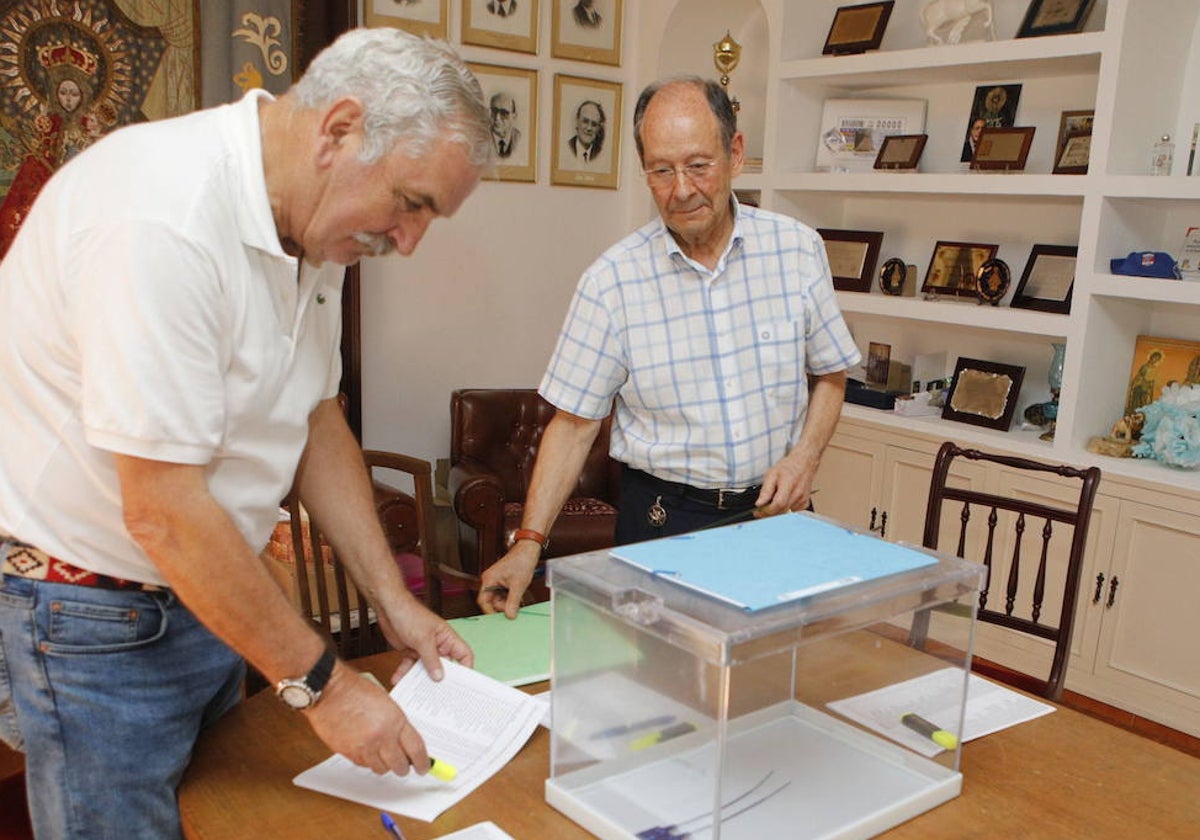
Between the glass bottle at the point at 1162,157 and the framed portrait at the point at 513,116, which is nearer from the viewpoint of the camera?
the glass bottle at the point at 1162,157

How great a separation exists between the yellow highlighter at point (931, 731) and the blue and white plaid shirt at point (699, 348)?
821 millimetres

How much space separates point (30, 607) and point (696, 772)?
800 millimetres

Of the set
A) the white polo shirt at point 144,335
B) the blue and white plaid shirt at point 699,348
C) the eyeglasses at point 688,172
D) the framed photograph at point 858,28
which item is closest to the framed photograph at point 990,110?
the framed photograph at point 858,28

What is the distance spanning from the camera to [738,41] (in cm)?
507

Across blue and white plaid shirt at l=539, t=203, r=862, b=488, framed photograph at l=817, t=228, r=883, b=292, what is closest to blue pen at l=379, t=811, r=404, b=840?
blue and white plaid shirt at l=539, t=203, r=862, b=488

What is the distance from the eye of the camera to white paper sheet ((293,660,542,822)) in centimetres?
135

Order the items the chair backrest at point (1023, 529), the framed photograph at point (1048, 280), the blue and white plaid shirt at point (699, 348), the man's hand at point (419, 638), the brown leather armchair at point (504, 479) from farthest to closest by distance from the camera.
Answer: the brown leather armchair at point (504, 479) < the framed photograph at point (1048, 280) < the blue and white plaid shirt at point (699, 348) < the chair backrest at point (1023, 529) < the man's hand at point (419, 638)

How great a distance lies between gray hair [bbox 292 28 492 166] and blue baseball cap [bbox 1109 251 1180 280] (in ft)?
9.74

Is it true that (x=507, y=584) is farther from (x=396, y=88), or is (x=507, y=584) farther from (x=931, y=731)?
(x=396, y=88)

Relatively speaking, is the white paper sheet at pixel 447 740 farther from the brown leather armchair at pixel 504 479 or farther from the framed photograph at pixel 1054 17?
the framed photograph at pixel 1054 17

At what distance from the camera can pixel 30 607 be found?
4.05 ft

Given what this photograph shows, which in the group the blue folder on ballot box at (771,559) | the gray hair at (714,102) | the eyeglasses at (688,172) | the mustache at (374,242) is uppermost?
the gray hair at (714,102)

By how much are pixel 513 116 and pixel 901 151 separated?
1.66m

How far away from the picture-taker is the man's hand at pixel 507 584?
1.89 meters
